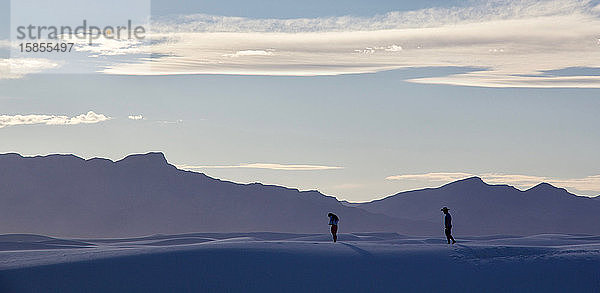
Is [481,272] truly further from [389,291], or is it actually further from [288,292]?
[288,292]

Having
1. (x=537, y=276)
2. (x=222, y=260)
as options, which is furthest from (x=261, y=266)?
(x=537, y=276)

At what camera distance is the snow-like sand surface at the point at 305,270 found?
89.8 feet

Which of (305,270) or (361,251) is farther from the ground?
(361,251)

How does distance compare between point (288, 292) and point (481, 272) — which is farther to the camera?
point (481, 272)

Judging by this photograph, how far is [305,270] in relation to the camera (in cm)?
2869

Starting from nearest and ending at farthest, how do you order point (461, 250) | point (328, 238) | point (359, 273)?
point (359, 273) < point (461, 250) < point (328, 238)

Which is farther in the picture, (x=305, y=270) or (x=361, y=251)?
(x=361, y=251)

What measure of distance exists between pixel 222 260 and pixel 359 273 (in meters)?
4.75

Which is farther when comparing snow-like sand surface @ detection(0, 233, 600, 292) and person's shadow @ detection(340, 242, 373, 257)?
person's shadow @ detection(340, 242, 373, 257)

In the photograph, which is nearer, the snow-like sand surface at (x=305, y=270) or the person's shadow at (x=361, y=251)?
the snow-like sand surface at (x=305, y=270)

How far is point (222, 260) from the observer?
29.4 meters

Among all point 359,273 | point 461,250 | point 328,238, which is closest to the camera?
point 359,273

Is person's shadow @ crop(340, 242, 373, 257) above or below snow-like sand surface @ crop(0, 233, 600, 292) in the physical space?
above

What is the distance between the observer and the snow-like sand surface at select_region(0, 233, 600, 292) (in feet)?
89.8
